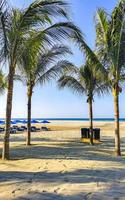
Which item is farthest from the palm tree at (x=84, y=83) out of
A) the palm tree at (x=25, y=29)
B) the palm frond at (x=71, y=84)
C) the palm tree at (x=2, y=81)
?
the palm tree at (x=25, y=29)

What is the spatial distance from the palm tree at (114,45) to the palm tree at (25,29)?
7.03ft

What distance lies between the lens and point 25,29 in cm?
1161

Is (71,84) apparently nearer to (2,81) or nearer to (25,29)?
(2,81)

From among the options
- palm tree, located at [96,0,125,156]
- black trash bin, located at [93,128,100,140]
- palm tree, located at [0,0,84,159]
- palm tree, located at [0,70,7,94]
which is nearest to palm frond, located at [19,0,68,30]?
palm tree, located at [0,0,84,159]

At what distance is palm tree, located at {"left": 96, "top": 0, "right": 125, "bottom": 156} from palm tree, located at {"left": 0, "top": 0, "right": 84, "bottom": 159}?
214 cm

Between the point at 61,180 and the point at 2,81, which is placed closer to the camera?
the point at 61,180

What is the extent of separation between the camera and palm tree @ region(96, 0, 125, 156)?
44.2 feet

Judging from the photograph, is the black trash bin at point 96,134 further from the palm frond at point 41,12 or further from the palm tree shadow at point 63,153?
the palm frond at point 41,12

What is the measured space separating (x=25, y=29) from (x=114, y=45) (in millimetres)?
3646

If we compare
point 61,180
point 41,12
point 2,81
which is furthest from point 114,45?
point 2,81

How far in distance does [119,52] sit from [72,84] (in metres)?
7.34

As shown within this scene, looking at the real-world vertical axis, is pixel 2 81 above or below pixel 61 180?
above

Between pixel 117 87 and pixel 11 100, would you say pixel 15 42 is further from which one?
pixel 117 87

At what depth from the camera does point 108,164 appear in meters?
10.5
